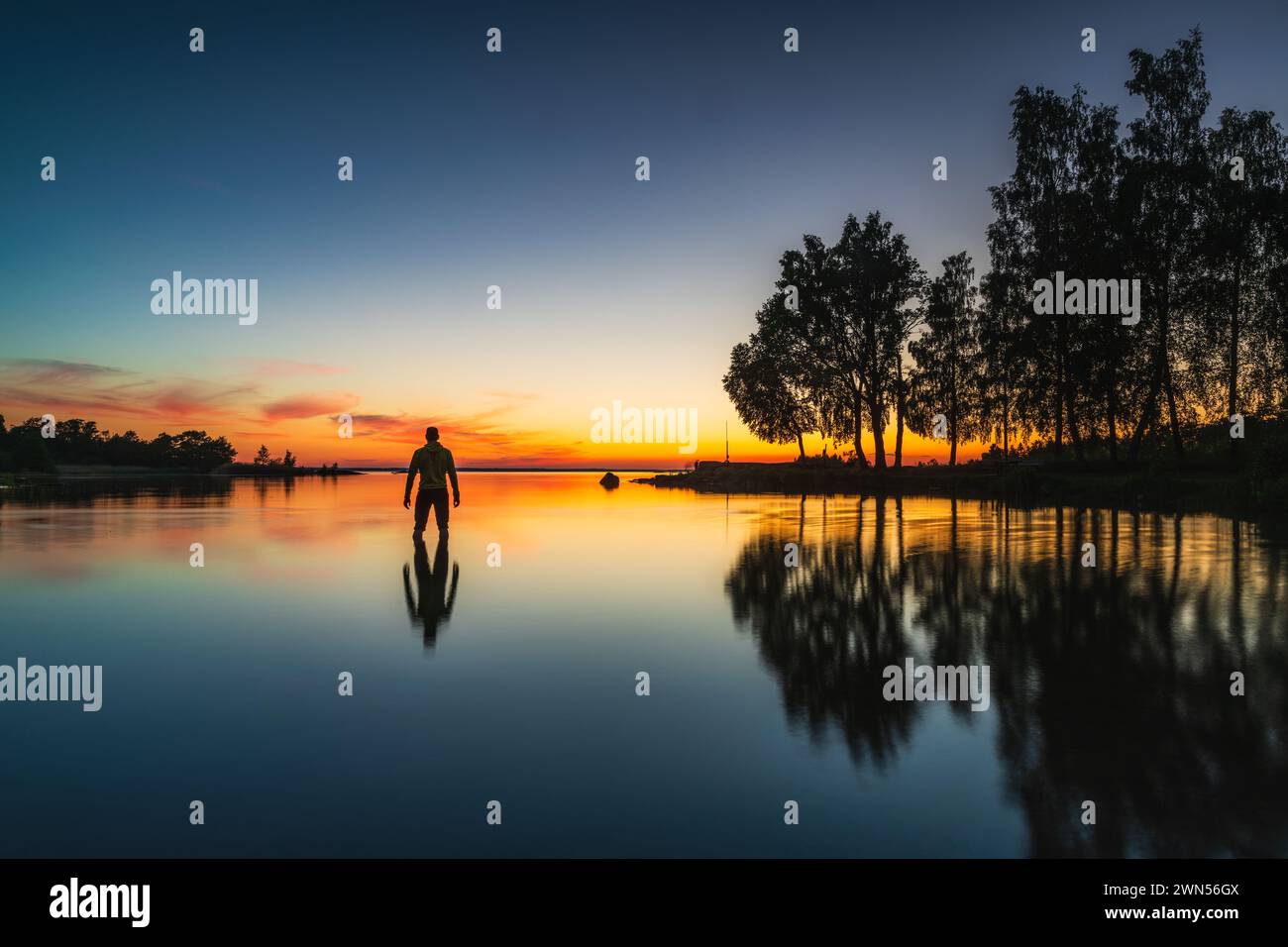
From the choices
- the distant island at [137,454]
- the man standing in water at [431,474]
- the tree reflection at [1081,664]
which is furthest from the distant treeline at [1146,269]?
the distant island at [137,454]

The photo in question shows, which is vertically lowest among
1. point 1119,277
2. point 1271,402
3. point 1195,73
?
point 1271,402

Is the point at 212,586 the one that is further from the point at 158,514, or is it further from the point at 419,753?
the point at 158,514

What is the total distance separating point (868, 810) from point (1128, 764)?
195 cm

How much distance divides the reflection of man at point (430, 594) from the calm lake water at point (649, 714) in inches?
3.1

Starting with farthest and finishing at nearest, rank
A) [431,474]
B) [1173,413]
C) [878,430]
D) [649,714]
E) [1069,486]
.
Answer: [878,430], [1173,413], [1069,486], [431,474], [649,714]

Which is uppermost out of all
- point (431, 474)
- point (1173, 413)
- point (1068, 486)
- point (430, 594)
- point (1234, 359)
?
point (1234, 359)

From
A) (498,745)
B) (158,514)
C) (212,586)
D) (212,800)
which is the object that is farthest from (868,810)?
(158,514)

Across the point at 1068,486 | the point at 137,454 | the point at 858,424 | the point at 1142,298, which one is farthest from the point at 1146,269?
the point at 137,454

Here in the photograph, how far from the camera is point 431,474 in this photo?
18344 millimetres

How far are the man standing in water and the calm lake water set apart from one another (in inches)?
174

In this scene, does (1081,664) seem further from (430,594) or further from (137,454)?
(137,454)

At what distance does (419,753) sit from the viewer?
5.37 meters

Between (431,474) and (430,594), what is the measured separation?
6801 mm

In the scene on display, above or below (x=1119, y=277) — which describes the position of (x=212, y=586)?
below
